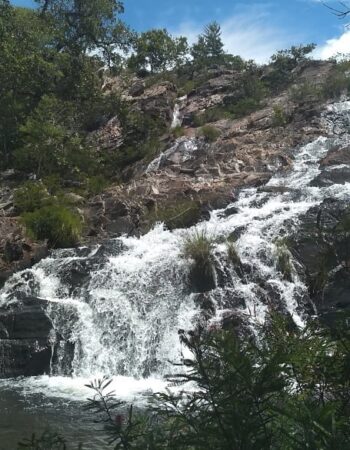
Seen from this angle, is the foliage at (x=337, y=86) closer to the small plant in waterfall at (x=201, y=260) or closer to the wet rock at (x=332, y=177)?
the wet rock at (x=332, y=177)

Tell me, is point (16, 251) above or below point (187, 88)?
below

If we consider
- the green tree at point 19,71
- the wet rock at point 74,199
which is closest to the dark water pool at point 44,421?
the wet rock at point 74,199

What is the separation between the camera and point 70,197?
1970 cm

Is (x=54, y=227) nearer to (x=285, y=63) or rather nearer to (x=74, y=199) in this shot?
(x=74, y=199)

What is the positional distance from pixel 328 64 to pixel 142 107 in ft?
39.2

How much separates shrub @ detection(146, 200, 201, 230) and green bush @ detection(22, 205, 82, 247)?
7.57ft

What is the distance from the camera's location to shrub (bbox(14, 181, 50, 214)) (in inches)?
731

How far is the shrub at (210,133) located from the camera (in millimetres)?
25406

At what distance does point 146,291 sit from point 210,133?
13967 millimetres

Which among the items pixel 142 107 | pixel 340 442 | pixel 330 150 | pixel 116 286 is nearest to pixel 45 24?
pixel 142 107

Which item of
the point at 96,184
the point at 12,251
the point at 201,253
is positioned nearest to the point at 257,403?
the point at 201,253

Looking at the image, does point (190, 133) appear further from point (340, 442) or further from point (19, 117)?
point (340, 442)

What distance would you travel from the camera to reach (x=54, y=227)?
1650cm

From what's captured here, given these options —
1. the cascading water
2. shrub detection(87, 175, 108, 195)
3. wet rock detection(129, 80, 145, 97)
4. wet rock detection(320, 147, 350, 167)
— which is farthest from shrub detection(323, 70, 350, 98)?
shrub detection(87, 175, 108, 195)
